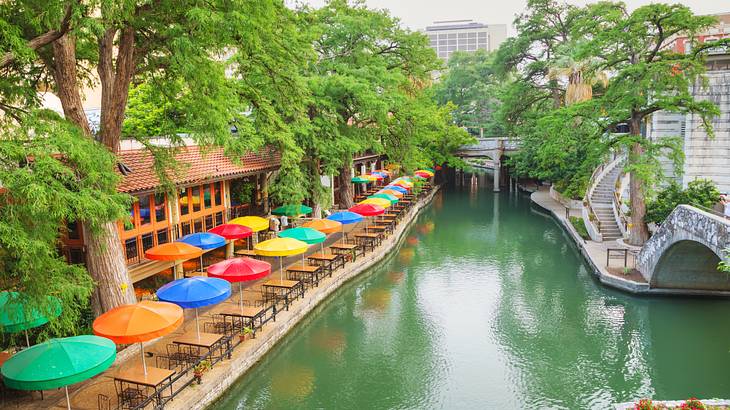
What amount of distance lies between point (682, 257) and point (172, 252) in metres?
18.3

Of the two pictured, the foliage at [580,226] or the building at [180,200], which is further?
the foliage at [580,226]

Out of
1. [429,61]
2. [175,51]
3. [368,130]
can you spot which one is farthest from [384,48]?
[175,51]

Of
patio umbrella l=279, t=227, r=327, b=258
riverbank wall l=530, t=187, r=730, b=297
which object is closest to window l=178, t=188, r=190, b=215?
patio umbrella l=279, t=227, r=327, b=258

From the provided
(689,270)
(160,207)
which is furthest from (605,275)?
(160,207)

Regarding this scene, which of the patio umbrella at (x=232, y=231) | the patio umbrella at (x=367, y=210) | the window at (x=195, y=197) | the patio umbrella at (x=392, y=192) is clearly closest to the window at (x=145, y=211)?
the window at (x=195, y=197)

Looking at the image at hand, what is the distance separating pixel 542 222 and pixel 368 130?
15576 millimetres

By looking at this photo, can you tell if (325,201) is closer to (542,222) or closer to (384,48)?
(384,48)

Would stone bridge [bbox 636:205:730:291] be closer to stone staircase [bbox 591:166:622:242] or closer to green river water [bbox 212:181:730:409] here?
green river water [bbox 212:181:730:409]

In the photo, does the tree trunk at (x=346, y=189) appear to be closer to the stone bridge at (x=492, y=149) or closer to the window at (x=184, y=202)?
the window at (x=184, y=202)

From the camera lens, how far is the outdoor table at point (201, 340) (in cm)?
1445

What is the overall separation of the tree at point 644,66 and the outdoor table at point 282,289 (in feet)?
49.7

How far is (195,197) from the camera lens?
22250mm

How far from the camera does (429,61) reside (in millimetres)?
36750

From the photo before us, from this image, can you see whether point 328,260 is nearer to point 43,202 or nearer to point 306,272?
point 306,272
